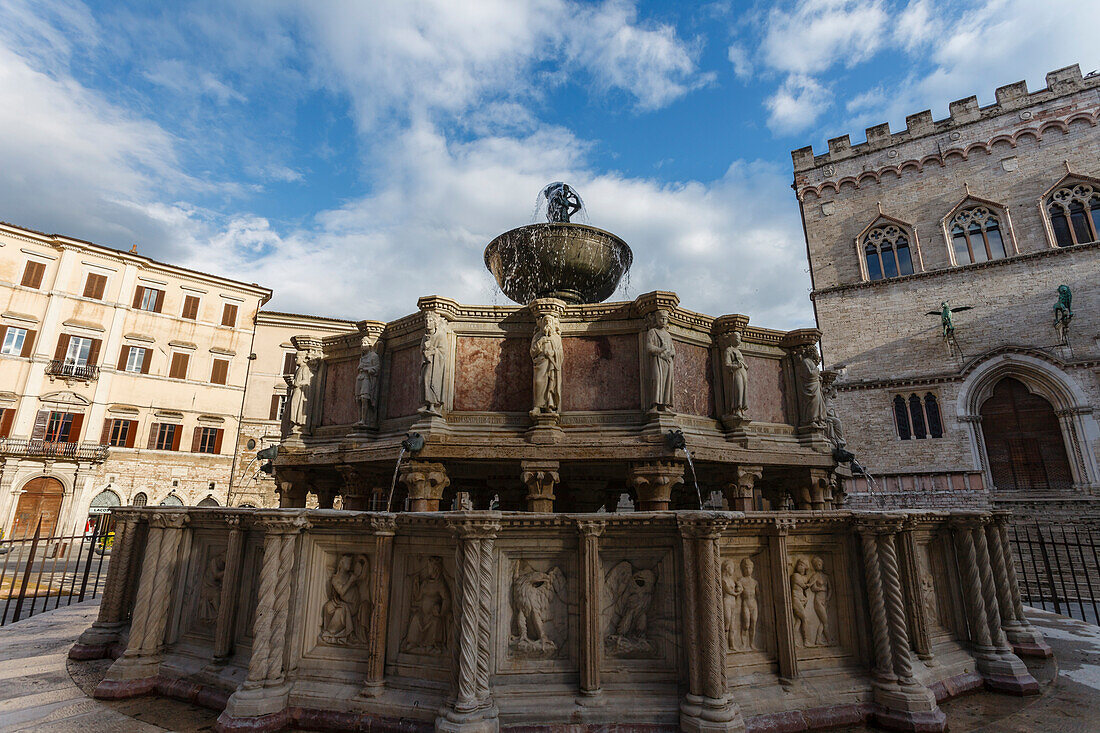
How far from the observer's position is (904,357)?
26.0m

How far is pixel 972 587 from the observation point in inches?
213

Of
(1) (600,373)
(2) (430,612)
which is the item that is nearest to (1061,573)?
(1) (600,373)

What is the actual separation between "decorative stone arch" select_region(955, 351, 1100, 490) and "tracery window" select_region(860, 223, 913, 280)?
601 centimetres

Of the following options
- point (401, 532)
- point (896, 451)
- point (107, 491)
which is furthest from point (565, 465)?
point (107, 491)

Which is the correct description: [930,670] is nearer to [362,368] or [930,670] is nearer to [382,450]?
[382,450]

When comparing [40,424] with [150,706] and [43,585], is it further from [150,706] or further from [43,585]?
[150,706]

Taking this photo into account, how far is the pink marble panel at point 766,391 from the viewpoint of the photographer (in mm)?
8359

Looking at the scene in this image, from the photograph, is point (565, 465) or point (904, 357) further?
point (904, 357)

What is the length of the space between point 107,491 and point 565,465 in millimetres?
33817

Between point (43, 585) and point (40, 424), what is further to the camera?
point (40, 424)

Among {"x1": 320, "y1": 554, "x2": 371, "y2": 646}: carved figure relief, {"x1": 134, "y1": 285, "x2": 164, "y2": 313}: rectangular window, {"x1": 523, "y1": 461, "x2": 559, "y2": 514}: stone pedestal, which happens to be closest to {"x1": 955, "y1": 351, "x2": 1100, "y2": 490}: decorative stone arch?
{"x1": 523, "y1": 461, "x2": 559, "y2": 514}: stone pedestal

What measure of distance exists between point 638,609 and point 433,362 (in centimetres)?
430

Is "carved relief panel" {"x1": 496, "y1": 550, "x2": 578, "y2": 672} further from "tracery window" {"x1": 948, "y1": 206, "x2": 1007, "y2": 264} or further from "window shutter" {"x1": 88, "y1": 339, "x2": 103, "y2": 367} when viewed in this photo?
"window shutter" {"x1": 88, "y1": 339, "x2": 103, "y2": 367}

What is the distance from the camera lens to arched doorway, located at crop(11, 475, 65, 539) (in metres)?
27.8
